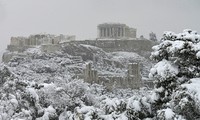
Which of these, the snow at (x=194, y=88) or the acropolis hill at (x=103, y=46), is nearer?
the snow at (x=194, y=88)

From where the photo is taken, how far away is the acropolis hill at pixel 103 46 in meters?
89.2

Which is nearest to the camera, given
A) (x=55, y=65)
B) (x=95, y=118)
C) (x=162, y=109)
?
(x=162, y=109)

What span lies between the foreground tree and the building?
9768 centimetres

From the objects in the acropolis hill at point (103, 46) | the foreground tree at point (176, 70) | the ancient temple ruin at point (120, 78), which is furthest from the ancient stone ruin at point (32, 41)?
the foreground tree at point (176, 70)

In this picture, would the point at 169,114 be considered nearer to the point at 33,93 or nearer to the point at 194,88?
the point at 194,88

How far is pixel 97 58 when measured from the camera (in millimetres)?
105188

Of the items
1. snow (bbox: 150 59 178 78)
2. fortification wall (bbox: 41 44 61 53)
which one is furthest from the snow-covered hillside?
fortification wall (bbox: 41 44 61 53)

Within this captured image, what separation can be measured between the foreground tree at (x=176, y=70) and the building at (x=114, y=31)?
97.7 meters

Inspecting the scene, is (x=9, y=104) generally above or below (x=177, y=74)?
below

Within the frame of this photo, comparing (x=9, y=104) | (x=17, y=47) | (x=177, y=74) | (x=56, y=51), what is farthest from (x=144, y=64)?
(x=177, y=74)

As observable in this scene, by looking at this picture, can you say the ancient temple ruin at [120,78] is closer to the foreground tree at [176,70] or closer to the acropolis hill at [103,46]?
the acropolis hill at [103,46]

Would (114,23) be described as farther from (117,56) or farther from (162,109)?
(162,109)

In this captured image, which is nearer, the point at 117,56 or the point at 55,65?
the point at 55,65

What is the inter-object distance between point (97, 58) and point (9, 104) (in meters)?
76.8
